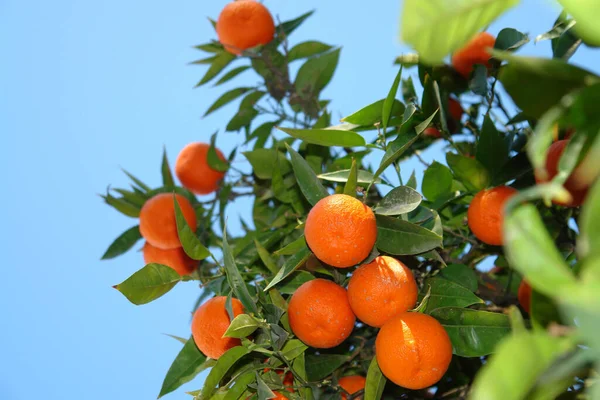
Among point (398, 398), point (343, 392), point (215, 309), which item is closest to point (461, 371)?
point (398, 398)

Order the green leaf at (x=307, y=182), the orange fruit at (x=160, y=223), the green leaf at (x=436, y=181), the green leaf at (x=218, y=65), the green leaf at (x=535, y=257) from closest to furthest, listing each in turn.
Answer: the green leaf at (x=535, y=257) → the green leaf at (x=307, y=182) → the green leaf at (x=436, y=181) → the orange fruit at (x=160, y=223) → the green leaf at (x=218, y=65)

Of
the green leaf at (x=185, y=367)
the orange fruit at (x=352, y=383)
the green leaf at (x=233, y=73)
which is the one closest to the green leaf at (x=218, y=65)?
the green leaf at (x=233, y=73)

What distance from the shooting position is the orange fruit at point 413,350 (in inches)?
35.8

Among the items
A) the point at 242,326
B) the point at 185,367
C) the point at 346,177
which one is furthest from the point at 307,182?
the point at 185,367

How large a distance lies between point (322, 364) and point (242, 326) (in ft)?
0.95

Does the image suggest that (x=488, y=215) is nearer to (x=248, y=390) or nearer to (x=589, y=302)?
(x=248, y=390)

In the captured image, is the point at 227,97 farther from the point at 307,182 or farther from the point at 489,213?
the point at 489,213

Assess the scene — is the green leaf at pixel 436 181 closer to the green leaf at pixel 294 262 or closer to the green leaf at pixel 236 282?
the green leaf at pixel 294 262

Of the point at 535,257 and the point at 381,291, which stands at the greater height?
the point at 535,257

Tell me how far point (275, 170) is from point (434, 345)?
623 mm

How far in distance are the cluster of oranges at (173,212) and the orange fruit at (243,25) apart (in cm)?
31

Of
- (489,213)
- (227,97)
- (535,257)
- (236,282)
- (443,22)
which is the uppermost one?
(443,22)

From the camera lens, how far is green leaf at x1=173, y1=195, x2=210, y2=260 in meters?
1.14

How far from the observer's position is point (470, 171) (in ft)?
3.96
